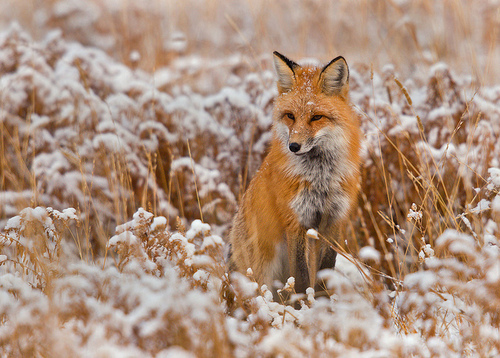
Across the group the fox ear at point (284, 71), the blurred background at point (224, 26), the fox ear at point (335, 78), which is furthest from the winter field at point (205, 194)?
the fox ear at point (284, 71)

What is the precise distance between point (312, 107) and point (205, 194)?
6.48ft

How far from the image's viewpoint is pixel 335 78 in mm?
3402

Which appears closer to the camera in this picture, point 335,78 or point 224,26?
point 335,78

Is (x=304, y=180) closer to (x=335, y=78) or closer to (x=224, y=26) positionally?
(x=335, y=78)

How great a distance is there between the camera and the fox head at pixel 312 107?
3240mm

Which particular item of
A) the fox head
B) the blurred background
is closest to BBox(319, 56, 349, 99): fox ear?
the fox head

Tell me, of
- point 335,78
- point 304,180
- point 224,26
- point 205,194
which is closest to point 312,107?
point 335,78

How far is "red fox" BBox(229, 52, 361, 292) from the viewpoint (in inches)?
130

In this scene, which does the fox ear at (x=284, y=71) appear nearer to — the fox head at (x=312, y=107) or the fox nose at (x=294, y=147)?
the fox head at (x=312, y=107)

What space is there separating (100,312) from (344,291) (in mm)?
1235

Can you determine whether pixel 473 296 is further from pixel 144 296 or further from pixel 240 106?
pixel 240 106

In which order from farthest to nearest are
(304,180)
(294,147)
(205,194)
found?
(205,194) → (304,180) → (294,147)

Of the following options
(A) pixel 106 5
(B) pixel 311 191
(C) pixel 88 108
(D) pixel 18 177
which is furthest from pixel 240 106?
(A) pixel 106 5

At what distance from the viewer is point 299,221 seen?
3.28 m
